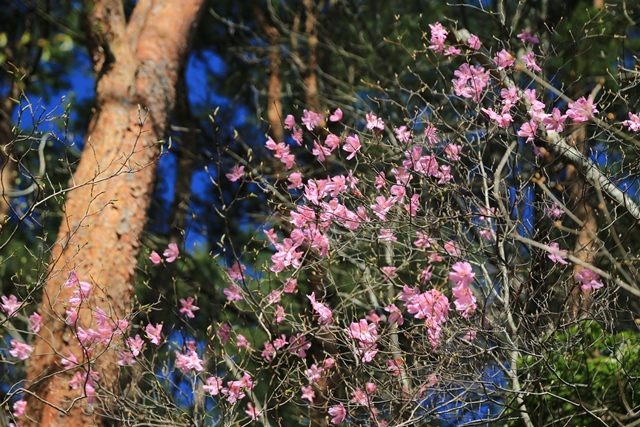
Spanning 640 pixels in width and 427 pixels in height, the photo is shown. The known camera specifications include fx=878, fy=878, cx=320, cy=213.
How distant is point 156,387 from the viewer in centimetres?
402

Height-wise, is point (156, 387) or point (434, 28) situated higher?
point (434, 28)

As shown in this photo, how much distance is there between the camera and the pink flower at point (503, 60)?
13.5 feet

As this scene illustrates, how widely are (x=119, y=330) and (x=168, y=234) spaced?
4.09 meters

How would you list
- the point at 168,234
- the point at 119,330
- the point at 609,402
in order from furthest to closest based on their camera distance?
the point at 168,234
the point at 119,330
the point at 609,402

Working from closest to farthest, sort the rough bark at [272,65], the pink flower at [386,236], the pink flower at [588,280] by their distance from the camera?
the pink flower at [588,280] < the pink flower at [386,236] < the rough bark at [272,65]

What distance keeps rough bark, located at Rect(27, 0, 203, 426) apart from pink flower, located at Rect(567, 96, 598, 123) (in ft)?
6.54

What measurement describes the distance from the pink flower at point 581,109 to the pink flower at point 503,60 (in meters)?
0.50

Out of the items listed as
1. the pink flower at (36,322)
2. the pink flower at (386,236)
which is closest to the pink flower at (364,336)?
the pink flower at (386,236)

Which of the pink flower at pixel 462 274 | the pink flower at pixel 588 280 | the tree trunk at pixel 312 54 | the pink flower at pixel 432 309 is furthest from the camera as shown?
the tree trunk at pixel 312 54

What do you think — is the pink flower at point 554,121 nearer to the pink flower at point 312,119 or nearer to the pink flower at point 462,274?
the pink flower at point 462,274

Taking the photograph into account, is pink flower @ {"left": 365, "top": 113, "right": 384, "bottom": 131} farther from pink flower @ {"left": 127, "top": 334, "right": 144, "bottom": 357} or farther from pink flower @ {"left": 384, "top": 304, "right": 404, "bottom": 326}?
pink flower @ {"left": 127, "top": 334, "right": 144, "bottom": 357}

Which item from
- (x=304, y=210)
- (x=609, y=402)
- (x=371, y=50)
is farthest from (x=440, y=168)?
(x=371, y=50)

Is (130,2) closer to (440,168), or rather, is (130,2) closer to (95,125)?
(95,125)

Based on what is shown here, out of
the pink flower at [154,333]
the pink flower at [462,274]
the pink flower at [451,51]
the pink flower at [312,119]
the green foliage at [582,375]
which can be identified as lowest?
the green foliage at [582,375]
